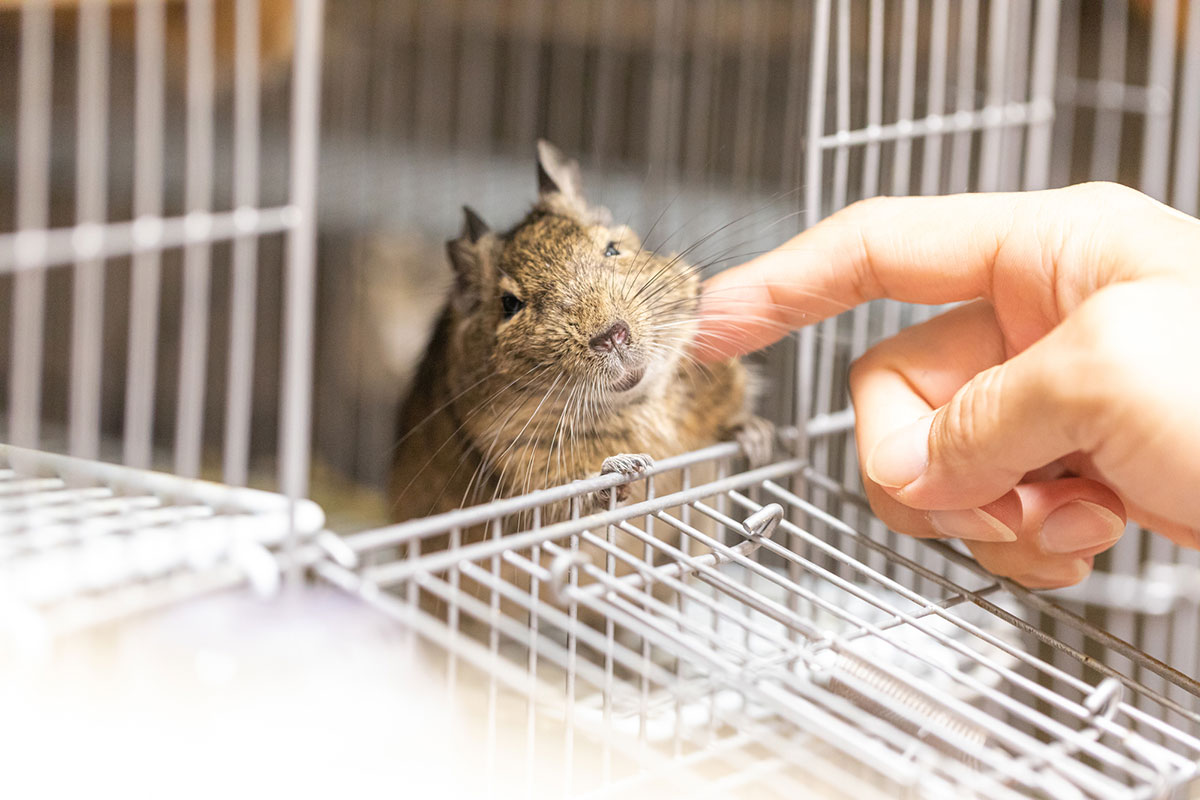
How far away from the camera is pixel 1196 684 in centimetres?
94

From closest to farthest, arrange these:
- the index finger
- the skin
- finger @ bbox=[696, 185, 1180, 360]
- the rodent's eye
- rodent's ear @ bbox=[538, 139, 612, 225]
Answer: the skin, finger @ bbox=[696, 185, 1180, 360], the index finger, the rodent's eye, rodent's ear @ bbox=[538, 139, 612, 225]

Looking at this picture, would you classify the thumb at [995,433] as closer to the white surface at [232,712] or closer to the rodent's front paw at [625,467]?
the rodent's front paw at [625,467]

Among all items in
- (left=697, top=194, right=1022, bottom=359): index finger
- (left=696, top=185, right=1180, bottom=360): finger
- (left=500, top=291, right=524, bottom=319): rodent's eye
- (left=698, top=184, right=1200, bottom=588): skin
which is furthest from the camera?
(left=500, top=291, right=524, bottom=319): rodent's eye

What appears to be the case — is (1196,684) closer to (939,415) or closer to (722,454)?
(939,415)

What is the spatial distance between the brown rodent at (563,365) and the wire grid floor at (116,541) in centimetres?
47

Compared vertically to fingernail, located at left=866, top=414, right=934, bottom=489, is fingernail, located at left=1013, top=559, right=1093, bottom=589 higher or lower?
lower

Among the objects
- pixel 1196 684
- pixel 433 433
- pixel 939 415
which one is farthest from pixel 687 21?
pixel 1196 684

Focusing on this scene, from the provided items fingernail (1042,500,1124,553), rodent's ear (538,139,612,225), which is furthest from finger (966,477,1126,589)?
rodent's ear (538,139,612,225)

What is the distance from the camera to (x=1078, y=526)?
1.02 m

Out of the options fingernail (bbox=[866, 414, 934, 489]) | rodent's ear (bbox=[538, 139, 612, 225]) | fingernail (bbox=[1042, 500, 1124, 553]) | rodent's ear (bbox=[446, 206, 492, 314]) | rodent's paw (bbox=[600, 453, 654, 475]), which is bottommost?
fingernail (bbox=[1042, 500, 1124, 553])

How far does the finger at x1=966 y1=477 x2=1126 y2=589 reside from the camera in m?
1.02

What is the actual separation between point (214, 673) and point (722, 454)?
1.88ft

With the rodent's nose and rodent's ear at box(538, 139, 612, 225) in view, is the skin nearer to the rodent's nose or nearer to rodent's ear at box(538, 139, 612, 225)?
the rodent's nose

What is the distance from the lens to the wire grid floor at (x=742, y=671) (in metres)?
0.76
